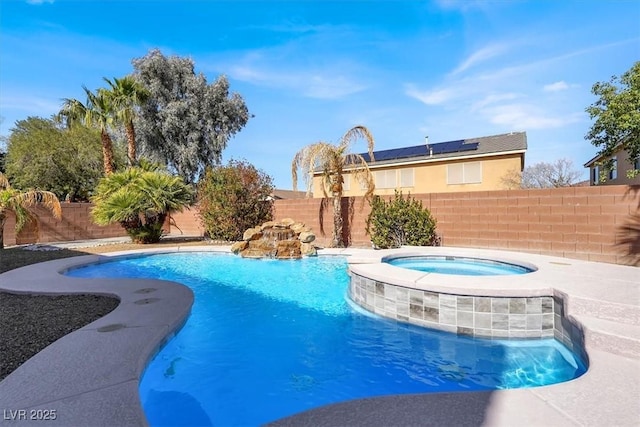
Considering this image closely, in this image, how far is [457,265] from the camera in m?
8.24

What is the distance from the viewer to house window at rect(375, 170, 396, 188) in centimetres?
2073

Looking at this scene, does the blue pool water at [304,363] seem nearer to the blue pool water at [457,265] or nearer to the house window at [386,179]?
the blue pool water at [457,265]

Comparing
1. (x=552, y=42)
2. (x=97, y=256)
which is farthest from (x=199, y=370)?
(x=552, y=42)

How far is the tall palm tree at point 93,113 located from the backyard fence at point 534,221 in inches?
235

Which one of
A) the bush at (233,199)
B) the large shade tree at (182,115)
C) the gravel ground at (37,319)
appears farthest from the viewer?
the large shade tree at (182,115)

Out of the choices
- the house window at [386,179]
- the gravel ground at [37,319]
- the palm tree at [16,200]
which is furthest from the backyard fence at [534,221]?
the gravel ground at [37,319]

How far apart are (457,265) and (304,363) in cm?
564

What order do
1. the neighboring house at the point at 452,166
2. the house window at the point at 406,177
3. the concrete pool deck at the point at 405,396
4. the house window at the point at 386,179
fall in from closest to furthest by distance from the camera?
the concrete pool deck at the point at 405,396
the neighboring house at the point at 452,166
the house window at the point at 406,177
the house window at the point at 386,179

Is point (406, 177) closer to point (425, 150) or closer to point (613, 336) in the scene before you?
point (425, 150)

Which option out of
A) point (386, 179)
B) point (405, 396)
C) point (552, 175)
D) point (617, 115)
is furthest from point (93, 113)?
point (552, 175)

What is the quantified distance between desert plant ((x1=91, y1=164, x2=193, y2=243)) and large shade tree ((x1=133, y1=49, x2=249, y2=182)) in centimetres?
839

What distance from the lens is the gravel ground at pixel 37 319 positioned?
141 inches

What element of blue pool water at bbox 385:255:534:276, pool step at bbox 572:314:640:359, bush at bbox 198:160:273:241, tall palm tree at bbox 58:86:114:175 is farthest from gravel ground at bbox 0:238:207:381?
tall palm tree at bbox 58:86:114:175

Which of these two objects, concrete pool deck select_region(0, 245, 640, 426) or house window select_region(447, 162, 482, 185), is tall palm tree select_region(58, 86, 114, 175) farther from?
house window select_region(447, 162, 482, 185)
